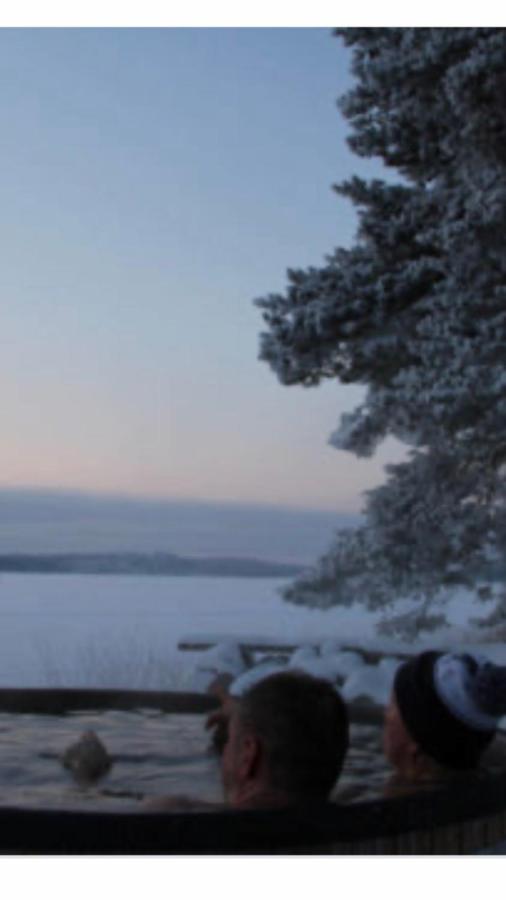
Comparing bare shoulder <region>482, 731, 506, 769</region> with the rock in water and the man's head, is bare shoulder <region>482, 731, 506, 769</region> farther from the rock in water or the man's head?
the rock in water

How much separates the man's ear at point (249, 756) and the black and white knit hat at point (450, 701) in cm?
30

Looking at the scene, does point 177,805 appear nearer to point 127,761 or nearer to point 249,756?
point 249,756

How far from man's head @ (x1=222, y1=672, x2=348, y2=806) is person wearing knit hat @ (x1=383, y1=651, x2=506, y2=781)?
0.59 feet

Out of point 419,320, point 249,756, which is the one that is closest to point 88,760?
point 249,756

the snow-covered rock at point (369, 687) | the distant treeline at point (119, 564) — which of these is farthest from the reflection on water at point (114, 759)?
the snow-covered rock at point (369, 687)

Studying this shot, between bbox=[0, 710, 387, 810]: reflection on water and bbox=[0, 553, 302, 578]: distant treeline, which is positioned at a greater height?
bbox=[0, 553, 302, 578]: distant treeline

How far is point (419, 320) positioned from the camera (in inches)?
182

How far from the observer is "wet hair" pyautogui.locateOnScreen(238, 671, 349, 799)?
6.03 feet

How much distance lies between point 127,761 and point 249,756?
3.72 ft

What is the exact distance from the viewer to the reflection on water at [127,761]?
252 cm

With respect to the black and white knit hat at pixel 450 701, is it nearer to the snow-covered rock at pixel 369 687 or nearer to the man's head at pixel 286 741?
the man's head at pixel 286 741

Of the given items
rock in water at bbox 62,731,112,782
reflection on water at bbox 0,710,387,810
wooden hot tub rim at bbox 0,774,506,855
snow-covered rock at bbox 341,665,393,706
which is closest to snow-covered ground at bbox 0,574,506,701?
snow-covered rock at bbox 341,665,393,706
